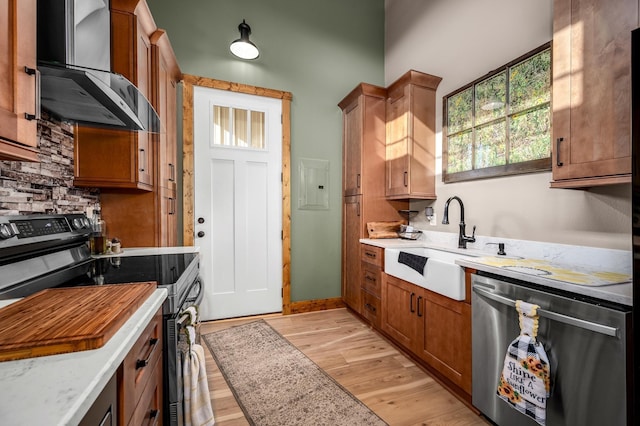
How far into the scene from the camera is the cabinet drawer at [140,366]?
0.76m

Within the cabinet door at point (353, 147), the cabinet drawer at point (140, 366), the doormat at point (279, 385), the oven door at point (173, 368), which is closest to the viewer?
the cabinet drawer at point (140, 366)

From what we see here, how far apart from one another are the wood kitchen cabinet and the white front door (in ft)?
Answer: 3.24

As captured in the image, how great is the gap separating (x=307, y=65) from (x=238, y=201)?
185 centimetres

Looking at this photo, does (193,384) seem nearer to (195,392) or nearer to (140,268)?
(195,392)

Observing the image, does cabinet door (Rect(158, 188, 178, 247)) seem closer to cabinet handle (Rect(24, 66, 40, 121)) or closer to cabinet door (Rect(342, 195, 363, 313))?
cabinet handle (Rect(24, 66, 40, 121))

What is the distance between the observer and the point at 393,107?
124 inches

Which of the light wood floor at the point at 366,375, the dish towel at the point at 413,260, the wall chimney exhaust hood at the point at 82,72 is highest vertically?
the wall chimney exhaust hood at the point at 82,72

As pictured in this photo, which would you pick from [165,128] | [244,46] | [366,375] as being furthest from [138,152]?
[366,375]

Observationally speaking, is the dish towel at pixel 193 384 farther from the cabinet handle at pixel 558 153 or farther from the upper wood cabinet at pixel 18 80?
the cabinet handle at pixel 558 153

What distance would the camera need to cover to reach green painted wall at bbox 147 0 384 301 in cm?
316

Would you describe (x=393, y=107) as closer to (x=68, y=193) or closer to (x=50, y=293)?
(x=68, y=193)

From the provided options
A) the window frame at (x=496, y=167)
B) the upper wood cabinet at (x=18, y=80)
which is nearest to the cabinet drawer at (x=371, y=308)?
the window frame at (x=496, y=167)

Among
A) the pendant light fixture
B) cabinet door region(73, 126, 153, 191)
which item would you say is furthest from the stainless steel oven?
the pendant light fixture

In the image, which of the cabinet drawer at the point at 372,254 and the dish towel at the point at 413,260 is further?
the cabinet drawer at the point at 372,254
